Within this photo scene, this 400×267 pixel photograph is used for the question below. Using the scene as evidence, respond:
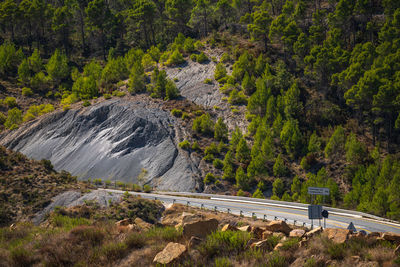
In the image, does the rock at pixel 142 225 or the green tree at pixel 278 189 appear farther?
the green tree at pixel 278 189

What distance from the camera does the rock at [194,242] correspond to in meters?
7.91

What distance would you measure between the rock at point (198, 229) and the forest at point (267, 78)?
84.2 ft

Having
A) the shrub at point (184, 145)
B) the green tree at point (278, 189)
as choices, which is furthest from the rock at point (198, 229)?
the shrub at point (184, 145)

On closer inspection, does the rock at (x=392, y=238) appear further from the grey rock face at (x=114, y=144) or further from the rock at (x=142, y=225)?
the grey rock face at (x=114, y=144)

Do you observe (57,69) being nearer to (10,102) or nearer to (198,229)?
(10,102)

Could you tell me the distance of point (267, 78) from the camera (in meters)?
51.3

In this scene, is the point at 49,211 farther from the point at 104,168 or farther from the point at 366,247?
the point at 104,168

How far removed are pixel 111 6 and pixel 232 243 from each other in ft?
348

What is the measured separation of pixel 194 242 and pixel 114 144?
3945 centimetres

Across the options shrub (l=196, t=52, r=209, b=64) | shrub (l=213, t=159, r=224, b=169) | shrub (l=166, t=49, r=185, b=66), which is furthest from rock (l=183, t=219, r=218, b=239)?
shrub (l=166, t=49, r=185, b=66)

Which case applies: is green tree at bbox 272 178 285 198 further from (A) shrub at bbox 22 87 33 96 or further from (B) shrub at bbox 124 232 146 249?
(A) shrub at bbox 22 87 33 96

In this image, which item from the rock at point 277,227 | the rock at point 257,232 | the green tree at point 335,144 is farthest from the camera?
the green tree at point 335,144

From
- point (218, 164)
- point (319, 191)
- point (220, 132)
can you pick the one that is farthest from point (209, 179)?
point (319, 191)

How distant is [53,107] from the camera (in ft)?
190
